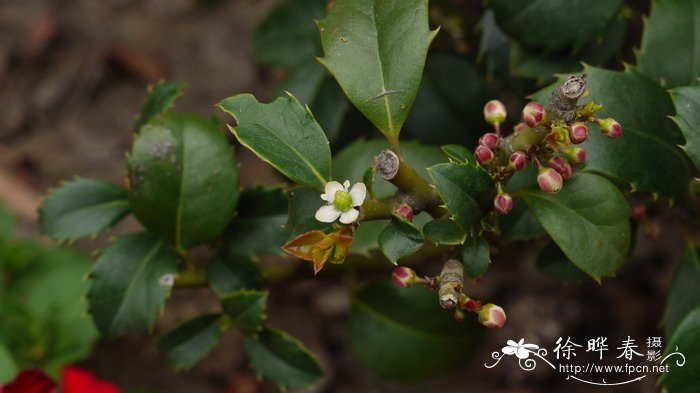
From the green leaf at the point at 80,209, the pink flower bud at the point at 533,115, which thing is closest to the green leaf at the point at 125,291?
the green leaf at the point at 80,209

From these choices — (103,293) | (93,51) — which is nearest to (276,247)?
(103,293)

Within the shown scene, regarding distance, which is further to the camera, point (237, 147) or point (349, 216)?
point (237, 147)

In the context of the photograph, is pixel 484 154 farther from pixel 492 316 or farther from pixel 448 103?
pixel 448 103

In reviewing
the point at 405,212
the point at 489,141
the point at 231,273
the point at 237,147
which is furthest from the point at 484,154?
the point at 237,147

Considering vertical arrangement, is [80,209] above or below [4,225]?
above

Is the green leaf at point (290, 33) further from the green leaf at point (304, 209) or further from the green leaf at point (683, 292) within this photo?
the green leaf at point (683, 292)
